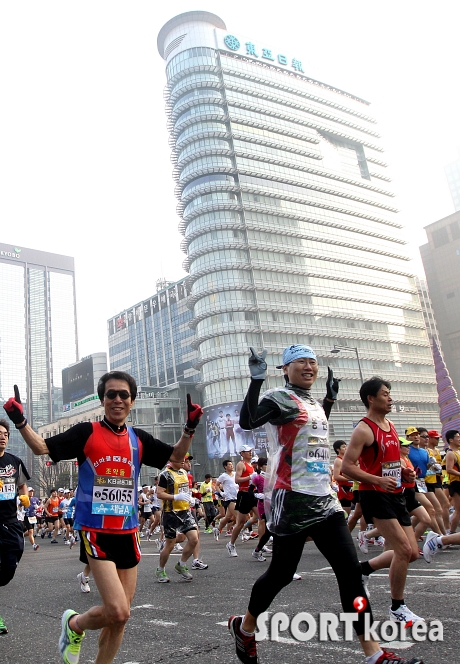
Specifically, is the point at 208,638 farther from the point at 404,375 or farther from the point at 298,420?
the point at 404,375

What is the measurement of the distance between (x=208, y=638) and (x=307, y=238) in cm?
8901

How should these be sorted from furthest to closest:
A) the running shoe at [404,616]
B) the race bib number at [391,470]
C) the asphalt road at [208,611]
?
the race bib number at [391,470], the running shoe at [404,616], the asphalt road at [208,611]

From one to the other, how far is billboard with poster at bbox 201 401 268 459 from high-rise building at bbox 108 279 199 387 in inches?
1592

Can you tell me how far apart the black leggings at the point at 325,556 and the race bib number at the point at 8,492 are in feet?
13.5

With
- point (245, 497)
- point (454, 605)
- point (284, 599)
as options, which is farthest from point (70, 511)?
point (454, 605)

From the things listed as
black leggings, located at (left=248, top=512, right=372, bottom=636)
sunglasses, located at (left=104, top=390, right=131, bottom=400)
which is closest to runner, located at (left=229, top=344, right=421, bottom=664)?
black leggings, located at (left=248, top=512, right=372, bottom=636)

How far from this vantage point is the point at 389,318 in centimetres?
9906

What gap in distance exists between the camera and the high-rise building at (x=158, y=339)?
12212cm

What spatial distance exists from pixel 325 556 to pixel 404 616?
1.41m

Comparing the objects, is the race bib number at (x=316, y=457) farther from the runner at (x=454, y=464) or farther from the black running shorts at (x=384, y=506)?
the runner at (x=454, y=464)

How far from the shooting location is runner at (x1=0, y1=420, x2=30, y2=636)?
6582mm

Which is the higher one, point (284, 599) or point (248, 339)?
point (248, 339)

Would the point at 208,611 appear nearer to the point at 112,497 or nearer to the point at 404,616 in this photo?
the point at 404,616

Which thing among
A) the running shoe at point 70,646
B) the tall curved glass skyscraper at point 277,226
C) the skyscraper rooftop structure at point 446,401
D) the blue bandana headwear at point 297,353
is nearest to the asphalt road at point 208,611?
the running shoe at point 70,646
